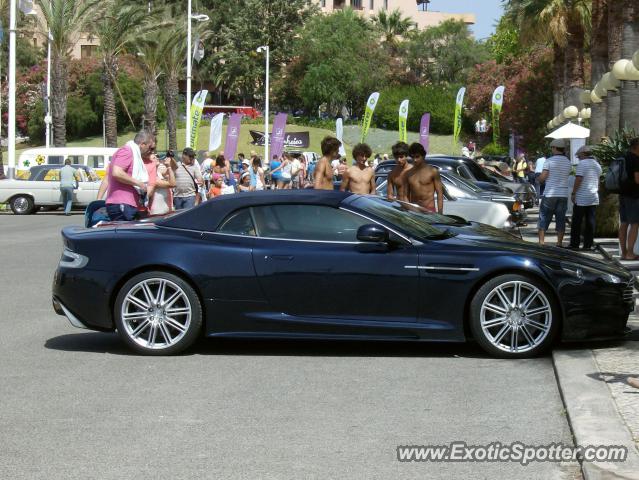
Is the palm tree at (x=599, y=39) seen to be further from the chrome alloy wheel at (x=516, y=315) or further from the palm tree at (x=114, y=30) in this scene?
the palm tree at (x=114, y=30)

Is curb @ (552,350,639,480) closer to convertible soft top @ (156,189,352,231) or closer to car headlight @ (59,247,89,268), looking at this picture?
convertible soft top @ (156,189,352,231)

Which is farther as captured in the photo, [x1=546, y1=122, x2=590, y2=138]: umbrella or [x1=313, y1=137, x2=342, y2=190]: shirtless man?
[x1=546, y1=122, x2=590, y2=138]: umbrella

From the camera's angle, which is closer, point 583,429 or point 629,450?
point 629,450

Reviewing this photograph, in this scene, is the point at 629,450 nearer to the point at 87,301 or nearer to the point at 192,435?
the point at 192,435

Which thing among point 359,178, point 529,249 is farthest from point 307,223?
point 359,178

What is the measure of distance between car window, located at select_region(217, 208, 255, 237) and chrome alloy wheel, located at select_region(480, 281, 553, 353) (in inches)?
76.0

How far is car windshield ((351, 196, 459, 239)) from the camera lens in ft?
29.8

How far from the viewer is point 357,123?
106375 millimetres

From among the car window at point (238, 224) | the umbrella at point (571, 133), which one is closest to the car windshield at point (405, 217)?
the car window at point (238, 224)

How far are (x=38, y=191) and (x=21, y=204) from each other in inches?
25.4

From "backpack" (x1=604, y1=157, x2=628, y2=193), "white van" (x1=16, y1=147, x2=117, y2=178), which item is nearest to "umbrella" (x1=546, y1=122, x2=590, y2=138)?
"white van" (x1=16, y1=147, x2=117, y2=178)

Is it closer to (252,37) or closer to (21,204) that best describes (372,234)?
(21,204)

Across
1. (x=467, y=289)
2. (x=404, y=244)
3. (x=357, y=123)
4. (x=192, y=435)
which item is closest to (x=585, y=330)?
(x=467, y=289)

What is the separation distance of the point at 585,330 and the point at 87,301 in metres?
3.85
